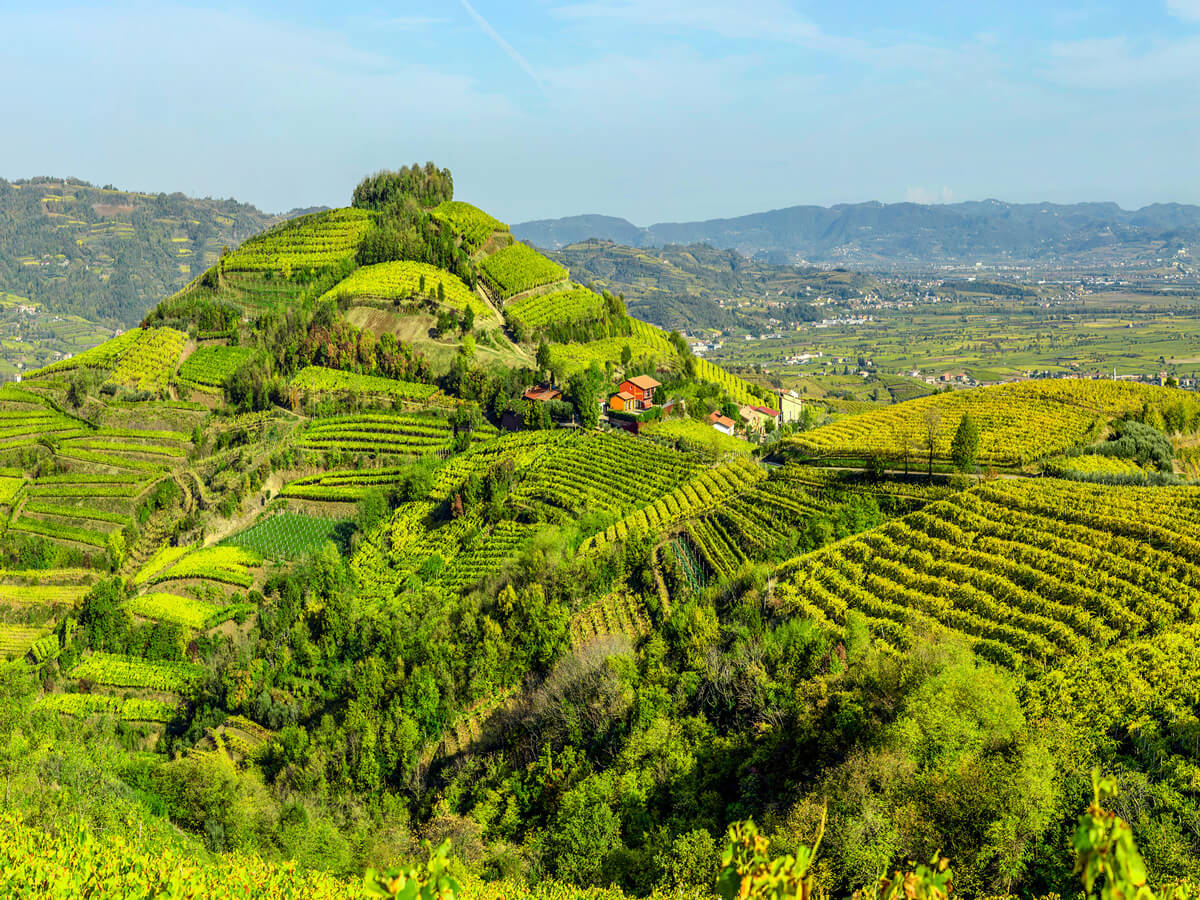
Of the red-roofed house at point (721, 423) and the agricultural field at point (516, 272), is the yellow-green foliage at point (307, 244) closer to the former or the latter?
the agricultural field at point (516, 272)

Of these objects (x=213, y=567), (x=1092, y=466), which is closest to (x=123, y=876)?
(x=213, y=567)

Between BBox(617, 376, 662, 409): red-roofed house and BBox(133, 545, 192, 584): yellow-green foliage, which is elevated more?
BBox(617, 376, 662, 409): red-roofed house

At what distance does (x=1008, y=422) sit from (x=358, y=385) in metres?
60.1

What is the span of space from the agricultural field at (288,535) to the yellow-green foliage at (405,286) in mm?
35678

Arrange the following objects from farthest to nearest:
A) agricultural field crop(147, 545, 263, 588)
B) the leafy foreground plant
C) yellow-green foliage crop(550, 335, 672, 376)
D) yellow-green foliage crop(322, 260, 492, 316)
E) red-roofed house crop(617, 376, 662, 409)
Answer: yellow-green foliage crop(322, 260, 492, 316) < yellow-green foliage crop(550, 335, 672, 376) < red-roofed house crop(617, 376, 662, 409) < agricultural field crop(147, 545, 263, 588) < the leafy foreground plant

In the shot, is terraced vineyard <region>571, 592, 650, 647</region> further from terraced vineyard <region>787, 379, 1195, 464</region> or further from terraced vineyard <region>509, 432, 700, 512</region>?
terraced vineyard <region>787, 379, 1195, 464</region>

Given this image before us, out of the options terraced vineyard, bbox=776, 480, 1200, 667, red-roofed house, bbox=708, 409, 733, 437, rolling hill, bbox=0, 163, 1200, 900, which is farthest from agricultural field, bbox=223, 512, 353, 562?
terraced vineyard, bbox=776, 480, 1200, 667

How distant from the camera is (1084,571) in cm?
2659

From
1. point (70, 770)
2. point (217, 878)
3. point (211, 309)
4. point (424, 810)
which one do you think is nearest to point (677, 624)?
point (424, 810)

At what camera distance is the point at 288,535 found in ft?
196

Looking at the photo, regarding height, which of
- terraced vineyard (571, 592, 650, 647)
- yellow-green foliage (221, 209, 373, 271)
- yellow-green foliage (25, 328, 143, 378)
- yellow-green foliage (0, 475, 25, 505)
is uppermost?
yellow-green foliage (221, 209, 373, 271)

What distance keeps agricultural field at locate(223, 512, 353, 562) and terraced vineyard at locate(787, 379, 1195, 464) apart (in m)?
35.7

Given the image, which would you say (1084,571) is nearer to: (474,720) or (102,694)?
(474,720)

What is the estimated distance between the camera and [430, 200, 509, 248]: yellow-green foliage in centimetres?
11056
